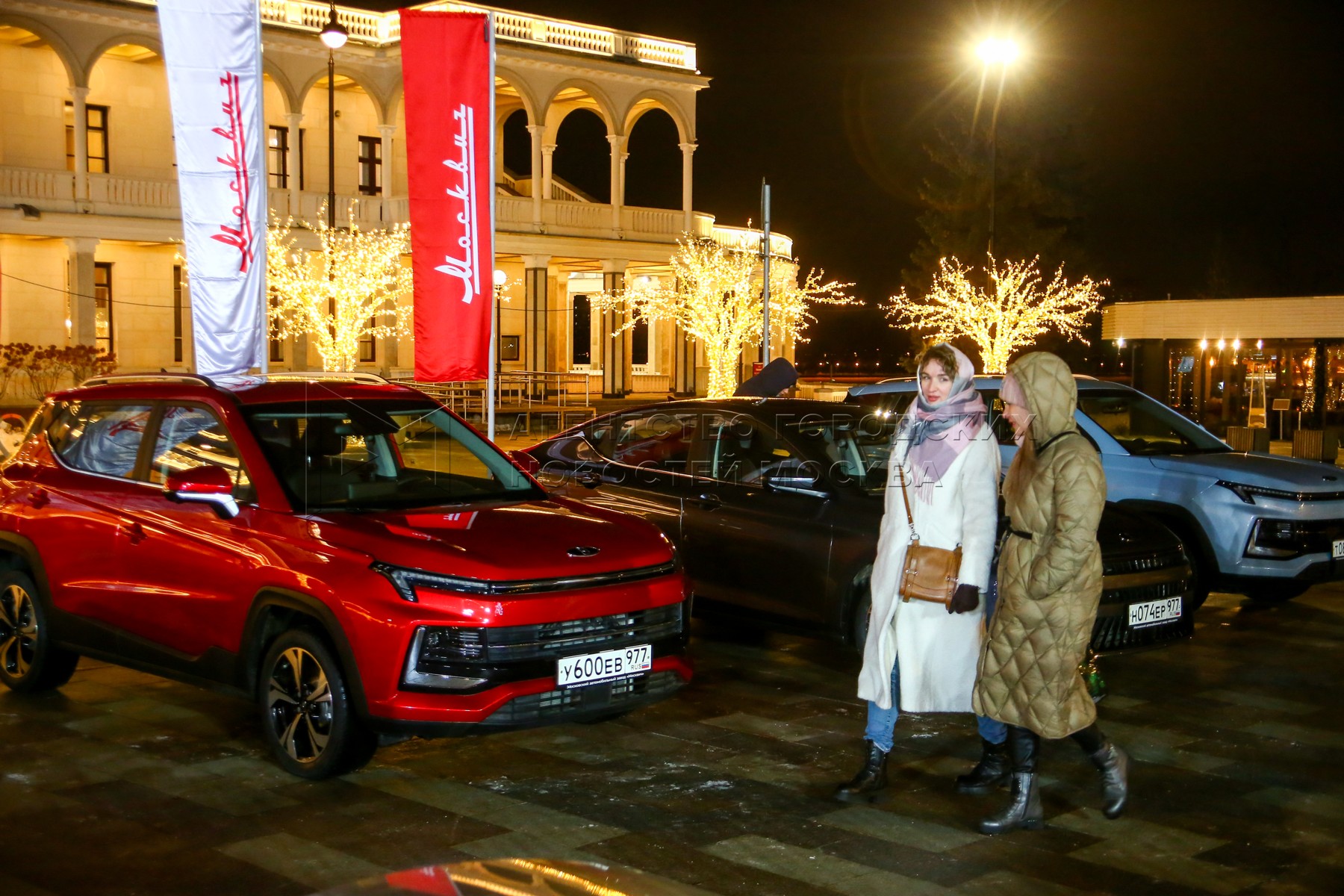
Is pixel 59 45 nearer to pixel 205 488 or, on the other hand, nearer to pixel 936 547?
A: pixel 205 488

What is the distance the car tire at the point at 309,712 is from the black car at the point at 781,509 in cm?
307

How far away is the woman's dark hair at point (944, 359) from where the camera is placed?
5.61 m

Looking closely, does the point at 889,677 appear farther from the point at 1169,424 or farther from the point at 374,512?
the point at 1169,424

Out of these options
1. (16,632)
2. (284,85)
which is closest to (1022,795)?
(16,632)

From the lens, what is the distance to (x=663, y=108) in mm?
41094

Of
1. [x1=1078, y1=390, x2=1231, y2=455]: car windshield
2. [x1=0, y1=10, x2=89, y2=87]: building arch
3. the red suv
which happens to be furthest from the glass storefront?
[x1=0, y1=10, x2=89, y2=87]: building arch

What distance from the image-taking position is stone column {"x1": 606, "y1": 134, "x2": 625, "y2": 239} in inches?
1567

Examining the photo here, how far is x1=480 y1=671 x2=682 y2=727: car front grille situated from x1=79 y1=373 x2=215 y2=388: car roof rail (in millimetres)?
2520

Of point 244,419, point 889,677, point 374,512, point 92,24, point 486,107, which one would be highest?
point 92,24

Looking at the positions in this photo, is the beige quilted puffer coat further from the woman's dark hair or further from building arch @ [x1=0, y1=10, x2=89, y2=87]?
building arch @ [x1=0, y1=10, x2=89, y2=87]

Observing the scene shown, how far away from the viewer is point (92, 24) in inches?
1252

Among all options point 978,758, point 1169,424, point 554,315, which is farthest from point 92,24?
point 978,758

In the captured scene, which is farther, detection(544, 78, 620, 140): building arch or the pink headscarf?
detection(544, 78, 620, 140): building arch

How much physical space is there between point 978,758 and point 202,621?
379 cm
